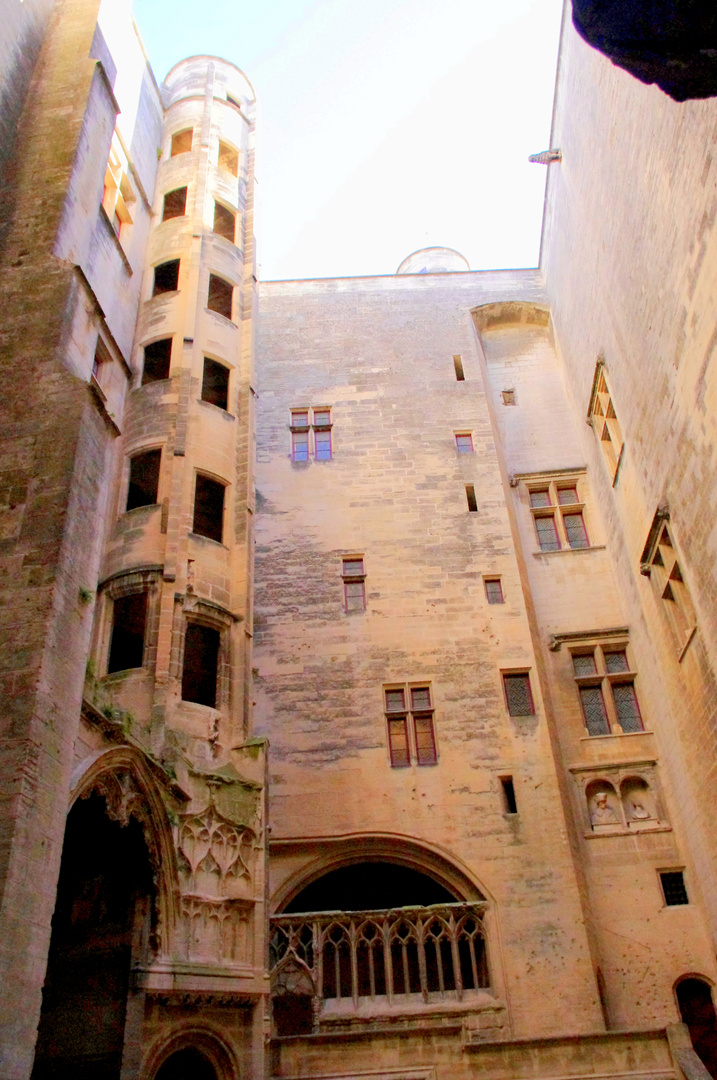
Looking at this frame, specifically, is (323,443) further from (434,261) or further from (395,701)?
(434,261)

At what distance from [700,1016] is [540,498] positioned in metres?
8.84

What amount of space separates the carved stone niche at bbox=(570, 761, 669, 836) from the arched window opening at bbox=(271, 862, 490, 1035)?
8.08 ft

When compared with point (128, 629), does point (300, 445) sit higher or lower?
higher

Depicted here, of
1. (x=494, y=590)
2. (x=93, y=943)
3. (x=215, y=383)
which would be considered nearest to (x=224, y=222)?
(x=215, y=383)

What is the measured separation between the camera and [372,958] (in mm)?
11008

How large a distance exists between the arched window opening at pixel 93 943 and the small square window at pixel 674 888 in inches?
293

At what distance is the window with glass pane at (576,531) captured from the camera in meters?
16.1

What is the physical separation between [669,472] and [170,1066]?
29.5 feet

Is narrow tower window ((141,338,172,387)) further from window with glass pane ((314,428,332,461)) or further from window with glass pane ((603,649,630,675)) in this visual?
window with glass pane ((603,649,630,675))

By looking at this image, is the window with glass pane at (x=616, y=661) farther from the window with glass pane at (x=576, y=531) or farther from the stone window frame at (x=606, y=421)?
the stone window frame at (x=606, y=421)

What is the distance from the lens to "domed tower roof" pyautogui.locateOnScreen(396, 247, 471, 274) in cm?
3008

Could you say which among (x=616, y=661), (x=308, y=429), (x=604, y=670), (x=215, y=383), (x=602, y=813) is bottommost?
(x=602, y=813)

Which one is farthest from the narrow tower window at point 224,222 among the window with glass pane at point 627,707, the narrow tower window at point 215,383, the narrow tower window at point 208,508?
the window with glass pane at point 627,707

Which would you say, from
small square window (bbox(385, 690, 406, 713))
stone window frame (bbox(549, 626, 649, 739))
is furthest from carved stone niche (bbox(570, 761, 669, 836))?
small square window (bbox(385, 690, 406, 713))
